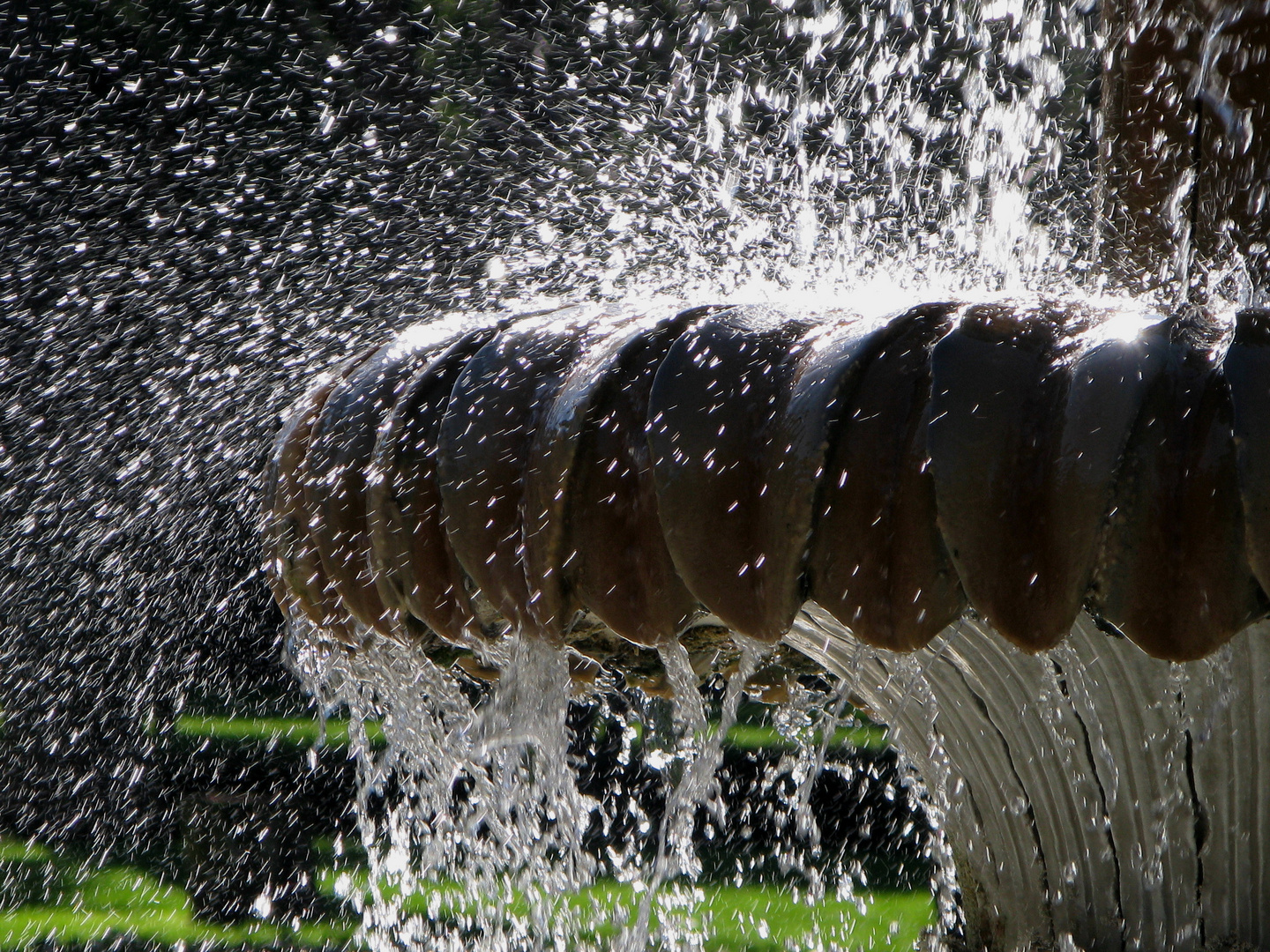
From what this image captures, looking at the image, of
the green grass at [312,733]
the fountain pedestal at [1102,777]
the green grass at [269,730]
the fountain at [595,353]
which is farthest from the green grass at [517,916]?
the green grass at [269,730]

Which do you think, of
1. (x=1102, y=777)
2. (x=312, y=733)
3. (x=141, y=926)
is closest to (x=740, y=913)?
(x=141, y=926)

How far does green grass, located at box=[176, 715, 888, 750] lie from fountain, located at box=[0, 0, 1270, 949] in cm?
38

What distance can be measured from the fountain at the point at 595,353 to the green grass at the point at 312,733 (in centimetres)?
38

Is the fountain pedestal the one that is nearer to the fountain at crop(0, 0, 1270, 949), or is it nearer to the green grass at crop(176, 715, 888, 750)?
the fountain at crop(0, 0, 1270, 949)

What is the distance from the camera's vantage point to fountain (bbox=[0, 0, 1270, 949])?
4.75 ft

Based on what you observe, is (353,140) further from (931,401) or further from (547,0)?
(931,401)

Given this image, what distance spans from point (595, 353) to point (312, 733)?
7.13m

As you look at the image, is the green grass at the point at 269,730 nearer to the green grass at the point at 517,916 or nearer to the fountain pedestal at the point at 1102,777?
the green grass at the point at 517,916

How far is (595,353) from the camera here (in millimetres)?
1403

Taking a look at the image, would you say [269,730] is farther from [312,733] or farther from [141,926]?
[141,926]

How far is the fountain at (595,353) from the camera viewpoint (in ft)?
4.75

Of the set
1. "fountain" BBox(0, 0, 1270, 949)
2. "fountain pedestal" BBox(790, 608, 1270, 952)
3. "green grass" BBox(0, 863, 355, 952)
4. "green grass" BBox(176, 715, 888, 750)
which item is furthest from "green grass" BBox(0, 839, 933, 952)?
"fountain pedestal" BBox(790, 608, 1270, 952)

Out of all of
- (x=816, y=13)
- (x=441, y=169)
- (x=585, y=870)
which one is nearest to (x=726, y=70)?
(x=816, y=13)

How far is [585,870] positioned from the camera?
392cm
